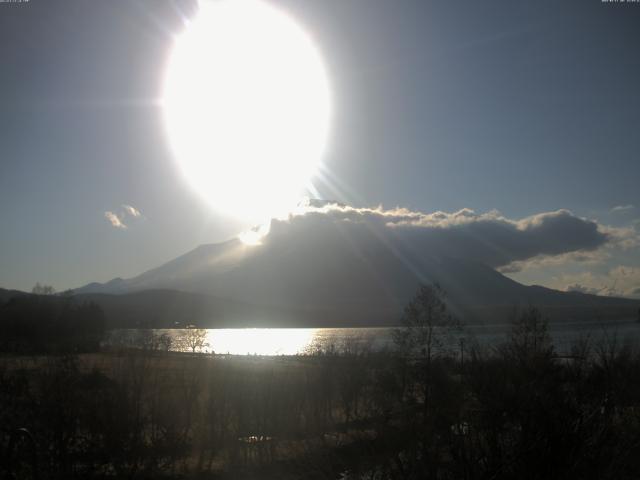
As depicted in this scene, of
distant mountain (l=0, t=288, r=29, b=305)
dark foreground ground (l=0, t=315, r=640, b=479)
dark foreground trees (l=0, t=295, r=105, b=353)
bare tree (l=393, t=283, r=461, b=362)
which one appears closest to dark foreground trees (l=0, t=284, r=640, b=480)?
dark foreground ground (l=0, t=315, r=640, b=479)

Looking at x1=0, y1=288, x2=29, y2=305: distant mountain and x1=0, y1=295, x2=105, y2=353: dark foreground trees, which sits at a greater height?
x1=0, y1=288, x2=29, y2=305: distant mountain

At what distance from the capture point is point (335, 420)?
3391 centimetres

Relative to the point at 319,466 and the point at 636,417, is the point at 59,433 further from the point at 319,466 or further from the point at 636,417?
the point at 636,417

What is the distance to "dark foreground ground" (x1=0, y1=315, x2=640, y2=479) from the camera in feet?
21.0

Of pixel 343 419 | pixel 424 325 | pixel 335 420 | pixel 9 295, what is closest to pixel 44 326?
pixel 335 420

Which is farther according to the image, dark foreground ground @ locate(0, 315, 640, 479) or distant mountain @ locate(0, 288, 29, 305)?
distant mountain @ locate(0, 288, 29, 305)

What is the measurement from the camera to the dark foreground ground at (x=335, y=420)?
21.0 ft

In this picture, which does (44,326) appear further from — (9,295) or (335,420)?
(9,295)

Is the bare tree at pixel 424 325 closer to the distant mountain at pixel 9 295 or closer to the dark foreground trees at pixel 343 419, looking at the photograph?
the dark foreground trees at pixel 343 419

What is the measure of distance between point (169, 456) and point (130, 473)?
13.0 feet

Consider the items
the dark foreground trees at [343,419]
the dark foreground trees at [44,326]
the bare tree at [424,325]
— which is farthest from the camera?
the dark foreground trees at [44,326]

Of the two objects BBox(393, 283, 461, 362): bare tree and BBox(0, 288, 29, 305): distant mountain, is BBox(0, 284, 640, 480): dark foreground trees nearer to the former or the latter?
BBox(393, 283, 461, 362): bare tree

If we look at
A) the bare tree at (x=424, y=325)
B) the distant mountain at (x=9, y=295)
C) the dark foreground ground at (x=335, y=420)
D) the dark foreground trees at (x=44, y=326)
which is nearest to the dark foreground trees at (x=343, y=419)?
the dark foreground ground at (x=335, y=420)

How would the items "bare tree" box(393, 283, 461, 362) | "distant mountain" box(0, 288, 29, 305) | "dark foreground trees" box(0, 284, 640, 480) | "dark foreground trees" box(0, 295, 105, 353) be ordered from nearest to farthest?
"dark foreground trees" box(0, 284, 640, 480) → "bare tree" box(393, 283, 461, 362) → "dark foreground trees" box(0, 295, 105, 353) → "distant mountain" box(0, 288, 29, 305)
